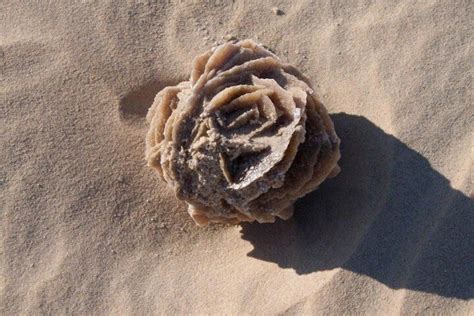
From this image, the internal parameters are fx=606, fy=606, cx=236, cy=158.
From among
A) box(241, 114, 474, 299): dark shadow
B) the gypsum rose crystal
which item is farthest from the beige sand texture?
the gypsum rose crystal

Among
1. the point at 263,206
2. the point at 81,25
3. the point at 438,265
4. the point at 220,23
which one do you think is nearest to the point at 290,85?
the point at 263,206

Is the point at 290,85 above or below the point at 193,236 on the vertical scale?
above

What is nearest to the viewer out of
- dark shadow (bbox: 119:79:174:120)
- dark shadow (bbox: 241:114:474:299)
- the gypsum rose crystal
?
the gypsum rose crystal

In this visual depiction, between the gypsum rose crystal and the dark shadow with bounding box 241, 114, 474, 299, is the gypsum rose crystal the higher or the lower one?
the higher one

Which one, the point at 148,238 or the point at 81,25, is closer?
the point at 148,238

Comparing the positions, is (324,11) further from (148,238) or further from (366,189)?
(148,238)

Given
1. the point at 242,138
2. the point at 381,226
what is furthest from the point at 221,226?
the point at 381,226

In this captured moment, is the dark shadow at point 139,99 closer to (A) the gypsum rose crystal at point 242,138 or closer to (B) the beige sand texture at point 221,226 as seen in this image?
(B) the beige sand texture at point 221,226

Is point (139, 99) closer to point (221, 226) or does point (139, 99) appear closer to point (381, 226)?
point (221, 226)

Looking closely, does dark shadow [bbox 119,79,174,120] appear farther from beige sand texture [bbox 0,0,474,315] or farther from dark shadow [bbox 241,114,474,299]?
dark shadow [bbox 241,114,474,299]
